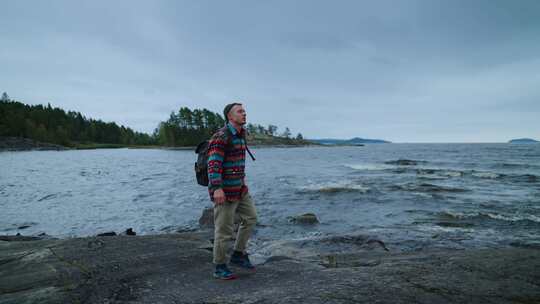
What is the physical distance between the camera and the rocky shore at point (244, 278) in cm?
419

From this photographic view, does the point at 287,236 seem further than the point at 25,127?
No

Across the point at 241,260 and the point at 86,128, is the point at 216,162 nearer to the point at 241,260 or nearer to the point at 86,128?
the point at 241,260

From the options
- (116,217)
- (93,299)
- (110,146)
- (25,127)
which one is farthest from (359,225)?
(110,146)

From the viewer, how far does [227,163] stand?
16.7 feet

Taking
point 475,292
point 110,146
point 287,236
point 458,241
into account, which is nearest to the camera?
point 475,292

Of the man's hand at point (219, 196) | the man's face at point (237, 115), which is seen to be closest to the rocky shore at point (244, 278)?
the man's hand at point (219, 196)

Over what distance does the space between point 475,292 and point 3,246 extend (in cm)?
1033

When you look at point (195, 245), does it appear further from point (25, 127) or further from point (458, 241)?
point (25, 127)

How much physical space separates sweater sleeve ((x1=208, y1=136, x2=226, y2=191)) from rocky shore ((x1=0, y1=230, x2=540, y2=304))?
67.5 inches

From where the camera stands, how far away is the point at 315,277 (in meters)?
5.04

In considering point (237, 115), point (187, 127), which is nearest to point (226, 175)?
point (237, 115)

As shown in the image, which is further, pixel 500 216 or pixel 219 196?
pixel 500 216

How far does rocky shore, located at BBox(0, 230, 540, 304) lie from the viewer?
13.8 feet

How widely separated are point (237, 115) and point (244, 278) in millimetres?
2925
